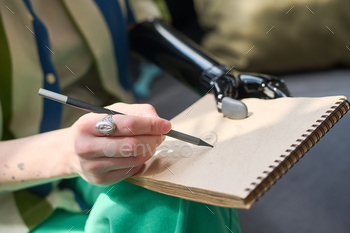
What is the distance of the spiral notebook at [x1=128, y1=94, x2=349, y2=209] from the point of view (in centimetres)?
32

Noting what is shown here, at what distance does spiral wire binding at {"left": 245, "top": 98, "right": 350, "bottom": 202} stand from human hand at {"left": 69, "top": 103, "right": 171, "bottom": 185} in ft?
0.37

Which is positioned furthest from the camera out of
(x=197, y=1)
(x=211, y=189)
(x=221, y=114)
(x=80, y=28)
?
(x=197, y=1)

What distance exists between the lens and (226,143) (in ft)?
1.30

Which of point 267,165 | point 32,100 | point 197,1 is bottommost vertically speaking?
point 32,100

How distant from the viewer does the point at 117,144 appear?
343mm

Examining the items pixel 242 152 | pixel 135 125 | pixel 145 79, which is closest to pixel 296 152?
pixel 242 152

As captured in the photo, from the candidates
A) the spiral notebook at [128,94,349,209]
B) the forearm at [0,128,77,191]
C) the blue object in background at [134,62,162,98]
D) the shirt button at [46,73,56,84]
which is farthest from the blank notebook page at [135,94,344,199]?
the blue object in background at [134,62,162,98]

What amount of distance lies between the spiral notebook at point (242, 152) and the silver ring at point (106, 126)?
0.24ft

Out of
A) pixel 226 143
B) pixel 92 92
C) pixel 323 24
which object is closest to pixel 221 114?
pixel 226 143

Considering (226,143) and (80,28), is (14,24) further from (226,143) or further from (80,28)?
(226,143)

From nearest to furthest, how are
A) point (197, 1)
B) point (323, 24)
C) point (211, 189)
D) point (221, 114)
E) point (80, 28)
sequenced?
1. point (211, 189)
2. point (221, 114)
3. point (80, 28)
4. point (323, 24)
5. point (197, 1)

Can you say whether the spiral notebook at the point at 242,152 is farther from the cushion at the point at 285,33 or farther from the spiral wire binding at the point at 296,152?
the cushion at the point at 285,33

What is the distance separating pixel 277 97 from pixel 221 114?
3.4 inches

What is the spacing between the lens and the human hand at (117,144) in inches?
13.5
